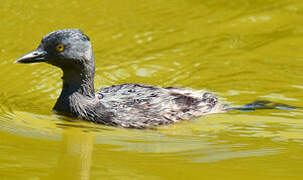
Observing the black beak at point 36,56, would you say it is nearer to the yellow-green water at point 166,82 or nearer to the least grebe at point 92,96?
the least grebe at point 92,96

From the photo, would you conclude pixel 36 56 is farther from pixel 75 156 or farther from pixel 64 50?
pixel 75 156

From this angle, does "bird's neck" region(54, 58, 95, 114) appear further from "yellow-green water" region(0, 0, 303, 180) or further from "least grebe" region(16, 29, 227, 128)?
"yellow-green water" region(0, 0, 303, 180)

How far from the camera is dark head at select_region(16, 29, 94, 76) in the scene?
8125 millimetres

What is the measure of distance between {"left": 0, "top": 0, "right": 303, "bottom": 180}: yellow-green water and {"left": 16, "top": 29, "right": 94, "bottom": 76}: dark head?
791 millimetres

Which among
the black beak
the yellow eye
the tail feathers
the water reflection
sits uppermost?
the yellow eye

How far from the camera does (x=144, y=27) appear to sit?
41.8ft

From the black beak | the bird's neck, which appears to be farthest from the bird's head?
the bird's neck

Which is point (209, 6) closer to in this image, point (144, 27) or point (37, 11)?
point (144, 27)

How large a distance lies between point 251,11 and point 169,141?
6889 mm

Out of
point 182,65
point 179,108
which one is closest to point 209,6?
point 182,65

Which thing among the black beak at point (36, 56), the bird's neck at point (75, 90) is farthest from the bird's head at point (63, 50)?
the bird's neck at point (75, 90)

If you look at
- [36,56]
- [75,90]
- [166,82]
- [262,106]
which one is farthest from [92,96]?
[262,106]

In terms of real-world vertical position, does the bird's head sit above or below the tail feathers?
above

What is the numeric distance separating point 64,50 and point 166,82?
9.09 ft
